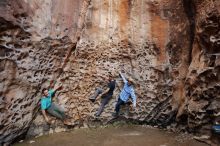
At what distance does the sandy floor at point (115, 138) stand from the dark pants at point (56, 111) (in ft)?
1.55

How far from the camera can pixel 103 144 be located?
6938mm

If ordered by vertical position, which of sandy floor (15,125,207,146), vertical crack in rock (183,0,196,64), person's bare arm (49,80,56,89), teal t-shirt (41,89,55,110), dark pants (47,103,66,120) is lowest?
sandy floor (15,125,207,146)

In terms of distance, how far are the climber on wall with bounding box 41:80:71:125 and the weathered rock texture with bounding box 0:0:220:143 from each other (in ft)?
0.53

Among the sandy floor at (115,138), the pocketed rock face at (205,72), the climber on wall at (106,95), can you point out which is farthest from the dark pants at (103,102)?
the pocketed rock face at (205,72)

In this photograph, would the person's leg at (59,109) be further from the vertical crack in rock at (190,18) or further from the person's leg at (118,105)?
the vertical crack in rock at (190,18)

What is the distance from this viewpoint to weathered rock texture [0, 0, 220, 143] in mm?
7168

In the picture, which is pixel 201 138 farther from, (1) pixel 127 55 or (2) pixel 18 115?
(2) pixel 18 115

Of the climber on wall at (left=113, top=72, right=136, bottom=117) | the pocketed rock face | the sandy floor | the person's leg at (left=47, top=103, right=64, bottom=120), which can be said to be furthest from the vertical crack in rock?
the person's leg at (left=47, top=103, right=64, bottom=120)

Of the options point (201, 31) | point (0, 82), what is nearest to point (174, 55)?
point (201, 31)

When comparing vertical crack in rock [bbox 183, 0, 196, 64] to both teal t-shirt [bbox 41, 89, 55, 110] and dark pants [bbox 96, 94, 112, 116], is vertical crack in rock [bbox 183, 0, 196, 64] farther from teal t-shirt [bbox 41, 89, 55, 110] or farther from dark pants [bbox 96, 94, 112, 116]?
teal t-shirt [bbox 41, 89, 55, 110]

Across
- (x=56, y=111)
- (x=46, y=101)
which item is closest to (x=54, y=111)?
(x=56, y=111)

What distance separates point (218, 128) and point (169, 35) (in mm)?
2916

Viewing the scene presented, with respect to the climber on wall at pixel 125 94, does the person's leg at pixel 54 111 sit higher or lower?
lower

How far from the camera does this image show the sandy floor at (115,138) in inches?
274
